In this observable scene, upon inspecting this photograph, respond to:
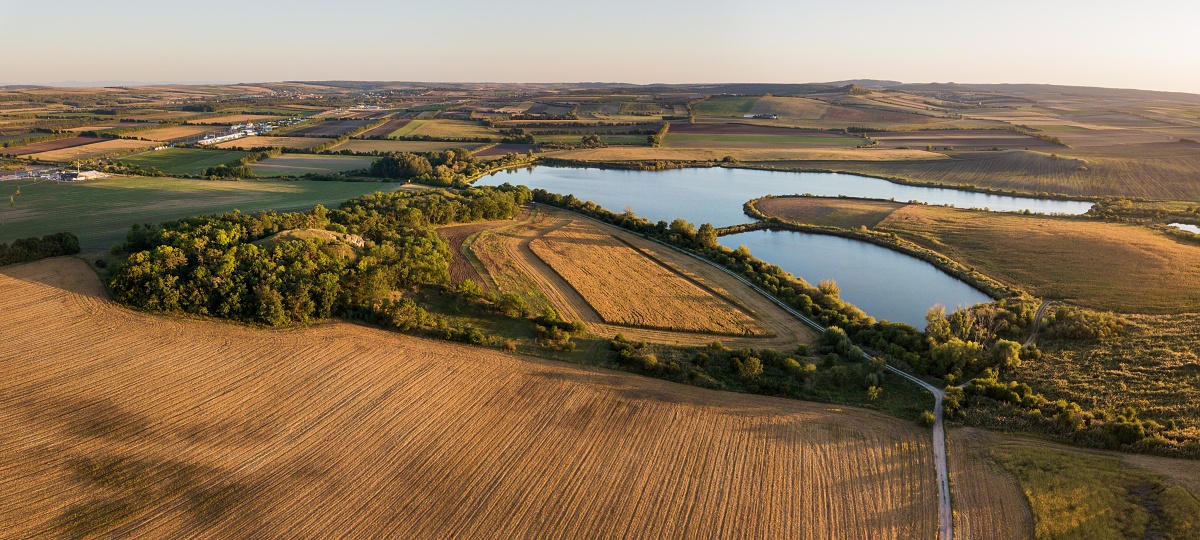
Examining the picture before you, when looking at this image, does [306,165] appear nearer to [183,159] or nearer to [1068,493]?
[183,159]

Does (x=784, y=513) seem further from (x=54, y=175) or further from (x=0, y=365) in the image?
(x=54, y=175)

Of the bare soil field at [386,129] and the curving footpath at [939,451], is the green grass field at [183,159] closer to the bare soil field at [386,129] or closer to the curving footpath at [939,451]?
the bare soil field at [386,129]

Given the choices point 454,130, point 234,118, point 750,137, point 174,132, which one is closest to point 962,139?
point 750,137

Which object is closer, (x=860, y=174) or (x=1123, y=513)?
(x=1123, y=513)

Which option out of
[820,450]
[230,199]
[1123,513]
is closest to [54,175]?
[230,199]

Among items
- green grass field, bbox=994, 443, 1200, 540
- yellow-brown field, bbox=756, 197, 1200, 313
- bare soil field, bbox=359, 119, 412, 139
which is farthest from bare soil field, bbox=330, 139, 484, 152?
green grass field, bbox=994, 443, 1200, 540

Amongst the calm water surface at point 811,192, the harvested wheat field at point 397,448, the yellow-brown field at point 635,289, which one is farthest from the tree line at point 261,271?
the calm water surface at point 811,192
